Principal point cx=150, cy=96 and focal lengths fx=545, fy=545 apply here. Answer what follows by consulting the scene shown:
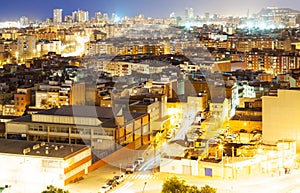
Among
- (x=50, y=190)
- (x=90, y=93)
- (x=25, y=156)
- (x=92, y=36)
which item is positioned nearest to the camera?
(x=50, y=190)

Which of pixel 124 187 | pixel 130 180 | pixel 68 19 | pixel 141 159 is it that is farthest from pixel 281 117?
pixel 68 19

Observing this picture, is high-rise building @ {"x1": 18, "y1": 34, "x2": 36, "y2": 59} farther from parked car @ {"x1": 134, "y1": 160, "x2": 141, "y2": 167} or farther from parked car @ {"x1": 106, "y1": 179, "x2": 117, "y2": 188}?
parked car @ {"x1": 106, "y1": 179, "x2": 117, "y2": 188}

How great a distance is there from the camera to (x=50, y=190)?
11.2 ft

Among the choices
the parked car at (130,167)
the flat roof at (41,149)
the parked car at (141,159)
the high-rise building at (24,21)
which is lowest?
the parked car at (130,167)

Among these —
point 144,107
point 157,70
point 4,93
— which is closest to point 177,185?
point 144,107

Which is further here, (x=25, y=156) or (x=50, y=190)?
(x=25, y=156)

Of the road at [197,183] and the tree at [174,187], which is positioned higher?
the tree at [174,187]

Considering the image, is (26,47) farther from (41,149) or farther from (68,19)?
(68,19)

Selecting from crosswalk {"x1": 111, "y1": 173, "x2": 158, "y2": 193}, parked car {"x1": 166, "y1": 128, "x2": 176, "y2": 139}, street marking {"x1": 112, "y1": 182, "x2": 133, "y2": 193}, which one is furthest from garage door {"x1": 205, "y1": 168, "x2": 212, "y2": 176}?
parked car {"x1": 166, "y1": 128, "x2": 176, "y2": 139}

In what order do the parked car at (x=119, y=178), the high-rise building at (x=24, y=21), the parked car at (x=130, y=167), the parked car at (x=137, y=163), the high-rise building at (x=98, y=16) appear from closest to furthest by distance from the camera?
the parked car at (x=119, y=178) < the parked car at (x=130, y=167) < the parked car at (x=137, y=163) < the high-rise building at (x=24, y=21) < the high-rise building at (x=98, y=16)

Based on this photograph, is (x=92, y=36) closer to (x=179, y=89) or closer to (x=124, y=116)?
(x=179, y=89)

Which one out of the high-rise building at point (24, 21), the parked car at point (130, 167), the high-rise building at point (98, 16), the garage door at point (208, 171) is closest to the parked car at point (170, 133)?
the parked car at point (130, 167)

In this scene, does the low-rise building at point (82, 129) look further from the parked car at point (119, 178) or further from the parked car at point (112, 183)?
the parked car at point (112, 183)

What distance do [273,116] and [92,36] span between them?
1768 centimetres
